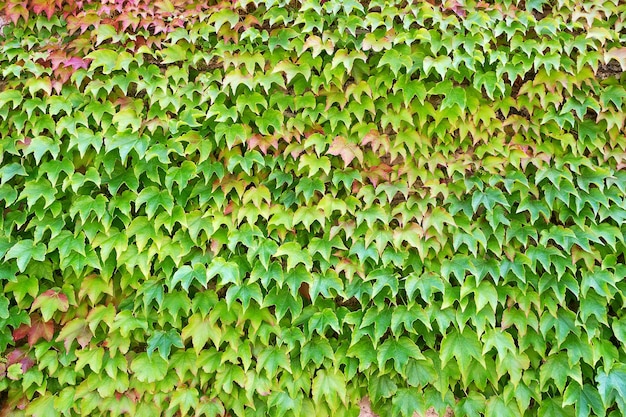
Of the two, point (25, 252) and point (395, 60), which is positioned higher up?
point (395, 60)

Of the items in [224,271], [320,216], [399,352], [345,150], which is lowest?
[399,352]

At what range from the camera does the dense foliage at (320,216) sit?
7.82 ft

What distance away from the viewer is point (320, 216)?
2.42 meters

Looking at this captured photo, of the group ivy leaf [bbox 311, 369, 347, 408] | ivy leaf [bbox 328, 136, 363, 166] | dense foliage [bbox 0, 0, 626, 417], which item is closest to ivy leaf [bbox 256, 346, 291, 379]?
dense foliage [bbox 0, 0, 626, 417]

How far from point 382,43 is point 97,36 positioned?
5.28ft

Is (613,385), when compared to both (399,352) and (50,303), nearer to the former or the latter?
(399,352)

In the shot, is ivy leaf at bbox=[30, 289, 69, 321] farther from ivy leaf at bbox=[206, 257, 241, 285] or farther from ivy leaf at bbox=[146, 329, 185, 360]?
ivy leaf at bbox=[206, 257, 241, 285]

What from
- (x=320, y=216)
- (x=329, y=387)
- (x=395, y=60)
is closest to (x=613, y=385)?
(x=329, y=387)

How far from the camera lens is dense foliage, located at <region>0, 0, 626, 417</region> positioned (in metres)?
2.38

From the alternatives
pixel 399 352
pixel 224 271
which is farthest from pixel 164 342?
pixel 399 352

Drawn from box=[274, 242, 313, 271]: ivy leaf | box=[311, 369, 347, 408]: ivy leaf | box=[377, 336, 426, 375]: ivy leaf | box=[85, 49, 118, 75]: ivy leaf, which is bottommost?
box=[311, 369, 347, 408]: ivy leaf

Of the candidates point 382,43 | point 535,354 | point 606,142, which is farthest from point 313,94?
point 535,354

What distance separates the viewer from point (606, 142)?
2.50 meters

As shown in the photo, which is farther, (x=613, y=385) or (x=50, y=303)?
(x=50, y=303)
